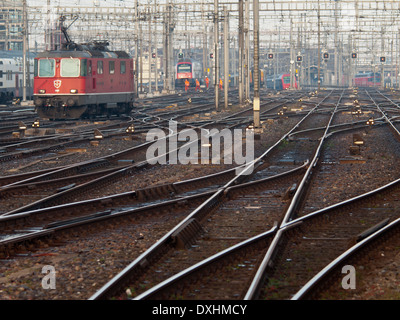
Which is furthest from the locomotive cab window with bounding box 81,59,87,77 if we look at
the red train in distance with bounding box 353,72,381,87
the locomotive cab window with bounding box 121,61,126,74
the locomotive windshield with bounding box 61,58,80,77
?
the red train in distance with bounding box 353,72,381,87

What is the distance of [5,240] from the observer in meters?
8.82

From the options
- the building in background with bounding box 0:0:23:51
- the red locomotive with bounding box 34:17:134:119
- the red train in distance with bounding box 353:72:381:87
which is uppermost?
the building in background with bounding box 0:0:23:51

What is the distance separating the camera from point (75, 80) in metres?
29.2

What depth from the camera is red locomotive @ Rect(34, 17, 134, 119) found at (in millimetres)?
29203

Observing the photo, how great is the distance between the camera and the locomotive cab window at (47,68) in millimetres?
29641

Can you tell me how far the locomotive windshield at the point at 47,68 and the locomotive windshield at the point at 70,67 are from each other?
46 centimetres

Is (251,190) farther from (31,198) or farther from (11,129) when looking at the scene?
(11,129)

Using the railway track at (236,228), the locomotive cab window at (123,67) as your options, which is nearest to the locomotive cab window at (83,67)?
the locomotive cab window at (123,67)

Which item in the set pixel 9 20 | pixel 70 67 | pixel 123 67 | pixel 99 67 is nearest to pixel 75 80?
pixel 70 67

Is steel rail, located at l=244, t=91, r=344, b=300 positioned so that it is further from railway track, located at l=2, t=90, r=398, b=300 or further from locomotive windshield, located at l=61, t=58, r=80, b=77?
locomotive windshield, located at l=61, t=58, r=80, b=77

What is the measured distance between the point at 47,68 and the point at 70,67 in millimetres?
1177

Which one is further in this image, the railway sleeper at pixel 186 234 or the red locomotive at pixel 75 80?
the red locomotive at pixel 75 80

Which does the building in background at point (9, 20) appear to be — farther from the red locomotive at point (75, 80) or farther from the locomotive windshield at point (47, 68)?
the locomotive windshield at point (47, 68)

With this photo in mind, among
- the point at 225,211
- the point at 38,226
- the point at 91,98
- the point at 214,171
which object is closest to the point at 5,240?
the point at 38,226
